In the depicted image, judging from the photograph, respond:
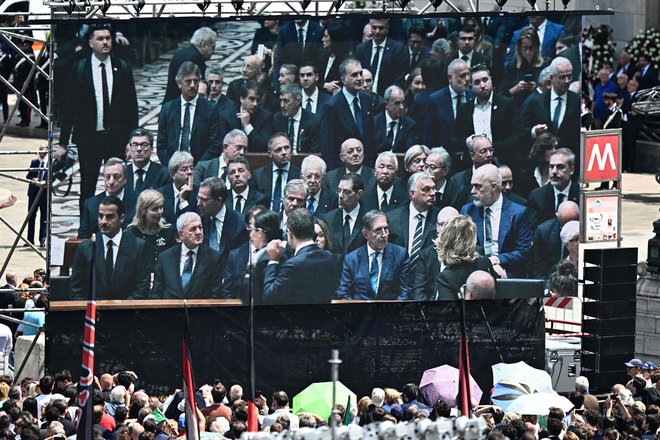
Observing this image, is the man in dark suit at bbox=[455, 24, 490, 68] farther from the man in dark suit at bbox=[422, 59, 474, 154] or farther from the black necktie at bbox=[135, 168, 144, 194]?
the black necktie at bbox=[135, 168, 144, 194]

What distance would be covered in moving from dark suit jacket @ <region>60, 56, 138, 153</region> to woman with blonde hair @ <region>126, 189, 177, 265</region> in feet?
2.34

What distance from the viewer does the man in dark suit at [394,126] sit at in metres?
21.5

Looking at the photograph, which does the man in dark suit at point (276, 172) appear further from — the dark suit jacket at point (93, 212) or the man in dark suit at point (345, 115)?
the dark suit jacket at point (93, 212)

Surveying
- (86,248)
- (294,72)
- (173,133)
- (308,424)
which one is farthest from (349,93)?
(308,424)

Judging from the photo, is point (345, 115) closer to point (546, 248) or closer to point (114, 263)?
point (546, 248)

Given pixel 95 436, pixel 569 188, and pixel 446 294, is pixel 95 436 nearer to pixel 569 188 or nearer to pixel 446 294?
pixel 446 294

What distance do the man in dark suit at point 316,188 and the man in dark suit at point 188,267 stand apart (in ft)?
4.14

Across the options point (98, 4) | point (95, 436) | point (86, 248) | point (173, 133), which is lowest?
point (95, 436)

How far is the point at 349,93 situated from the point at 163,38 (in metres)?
2.27

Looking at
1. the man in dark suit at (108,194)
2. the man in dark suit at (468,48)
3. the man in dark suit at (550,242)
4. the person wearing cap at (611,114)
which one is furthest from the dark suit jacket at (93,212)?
the person wearing cap at (611,114)

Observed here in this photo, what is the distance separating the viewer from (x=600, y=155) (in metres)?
22.5

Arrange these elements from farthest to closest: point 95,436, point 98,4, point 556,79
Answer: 1. point 556,79
2. point 98,4
3. point 95,436

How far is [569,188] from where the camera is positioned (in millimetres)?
22156

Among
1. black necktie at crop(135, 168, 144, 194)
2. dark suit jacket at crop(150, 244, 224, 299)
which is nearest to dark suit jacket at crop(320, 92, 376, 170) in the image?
dark suit jacket at crop(150, 244, 224, 299)
